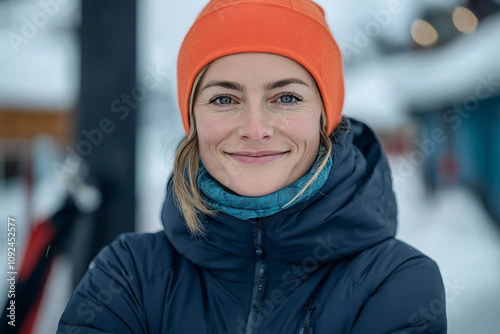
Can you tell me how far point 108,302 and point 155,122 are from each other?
334 centimetres

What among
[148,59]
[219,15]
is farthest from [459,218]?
[219,15]

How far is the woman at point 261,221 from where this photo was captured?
89 centimetres

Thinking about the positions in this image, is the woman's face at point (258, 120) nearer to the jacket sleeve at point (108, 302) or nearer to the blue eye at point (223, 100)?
the blue eye at point (223, 100)

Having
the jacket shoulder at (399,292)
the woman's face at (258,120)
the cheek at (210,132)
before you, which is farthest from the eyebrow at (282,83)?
the jacket shoulder at (399,292)

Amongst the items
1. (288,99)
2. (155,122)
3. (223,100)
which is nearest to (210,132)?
(223,100)

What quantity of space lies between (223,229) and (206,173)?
15 centimetres

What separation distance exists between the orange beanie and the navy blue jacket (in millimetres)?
170

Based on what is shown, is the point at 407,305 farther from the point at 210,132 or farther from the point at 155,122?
the point at 155,122

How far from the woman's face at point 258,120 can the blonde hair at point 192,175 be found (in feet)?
0.13

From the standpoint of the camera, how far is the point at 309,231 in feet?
2.99

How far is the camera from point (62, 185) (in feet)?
5.89

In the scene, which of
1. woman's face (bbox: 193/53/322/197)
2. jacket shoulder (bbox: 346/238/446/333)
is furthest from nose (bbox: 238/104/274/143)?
jacket shoulder (bbox: 346/238/446/333)

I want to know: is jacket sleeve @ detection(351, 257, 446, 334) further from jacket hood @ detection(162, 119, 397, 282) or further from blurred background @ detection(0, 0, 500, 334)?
blurred background @ detection(0, 0, 500, 334)

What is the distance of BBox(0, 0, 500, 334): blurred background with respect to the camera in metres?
1.80
